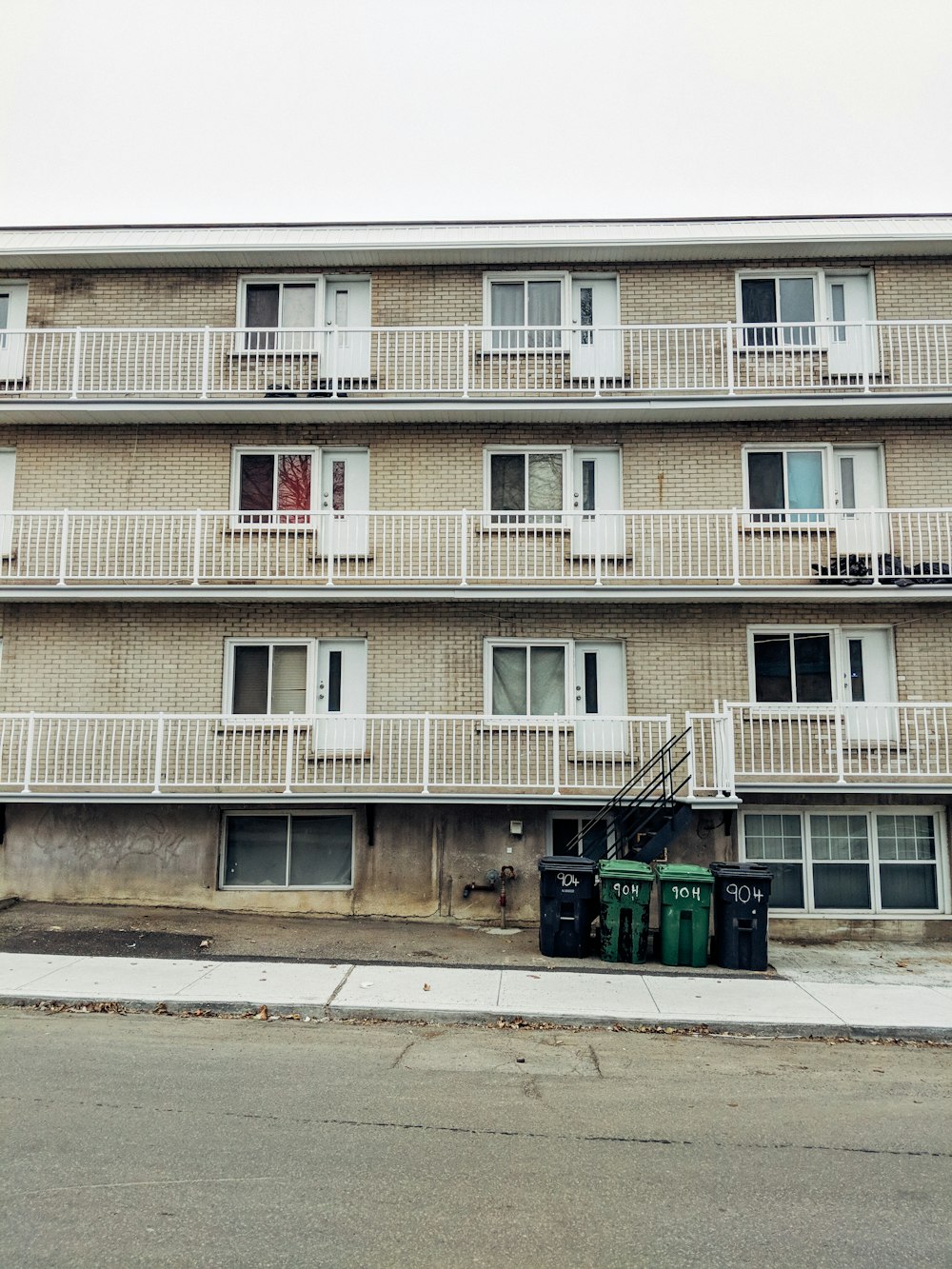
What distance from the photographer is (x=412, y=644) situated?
1398 centimetres

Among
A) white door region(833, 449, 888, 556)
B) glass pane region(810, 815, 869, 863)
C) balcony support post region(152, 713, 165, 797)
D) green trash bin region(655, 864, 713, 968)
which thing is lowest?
green trash bin region(655, 864, 713, 968)

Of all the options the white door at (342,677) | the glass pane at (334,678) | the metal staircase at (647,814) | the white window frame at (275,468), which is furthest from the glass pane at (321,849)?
the white window frame at (275,468)

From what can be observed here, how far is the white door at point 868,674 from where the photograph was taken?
45.0ft

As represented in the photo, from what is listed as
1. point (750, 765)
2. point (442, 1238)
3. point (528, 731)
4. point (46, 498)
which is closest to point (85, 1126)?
point (442, 1238)

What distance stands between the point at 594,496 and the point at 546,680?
9.69 feet

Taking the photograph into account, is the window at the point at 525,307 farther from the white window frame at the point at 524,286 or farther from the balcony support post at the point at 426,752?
the balcony support post at the point at 426,752

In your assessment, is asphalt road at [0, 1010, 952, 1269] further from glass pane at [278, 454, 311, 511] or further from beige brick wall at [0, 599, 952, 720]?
glass pane at [278, 454, 311, 511]

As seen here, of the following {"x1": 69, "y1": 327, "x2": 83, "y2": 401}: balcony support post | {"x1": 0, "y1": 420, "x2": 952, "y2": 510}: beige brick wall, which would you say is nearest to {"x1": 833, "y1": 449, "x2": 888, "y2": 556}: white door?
{"x1": 0, "y1": 420, "x2": 952, "y2": 510}: beige brick wall

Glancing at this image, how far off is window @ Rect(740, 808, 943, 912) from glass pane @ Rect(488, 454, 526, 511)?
5726 millimetres

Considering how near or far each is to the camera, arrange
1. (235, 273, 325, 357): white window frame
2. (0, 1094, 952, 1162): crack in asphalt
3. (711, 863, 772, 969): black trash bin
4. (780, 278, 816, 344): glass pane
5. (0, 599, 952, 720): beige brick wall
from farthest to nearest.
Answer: (780, 278, 816, 344): glass pane < (235, 273, 325, 357): white window frame < (0, 599, 952, 720): beige brick wall < (711, 863, 772, 969): black trash bin < (0, 1094, 952, 1162): crack in asphalt

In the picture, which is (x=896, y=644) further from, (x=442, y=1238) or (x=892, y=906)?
(x=442, y=1238)

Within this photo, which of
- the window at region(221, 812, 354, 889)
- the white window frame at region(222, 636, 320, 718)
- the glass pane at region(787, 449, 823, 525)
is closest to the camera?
the window at region(221, 812, 354, 889)

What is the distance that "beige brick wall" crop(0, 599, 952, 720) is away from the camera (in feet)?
45.3

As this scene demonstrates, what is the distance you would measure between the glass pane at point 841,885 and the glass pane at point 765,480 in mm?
5360
